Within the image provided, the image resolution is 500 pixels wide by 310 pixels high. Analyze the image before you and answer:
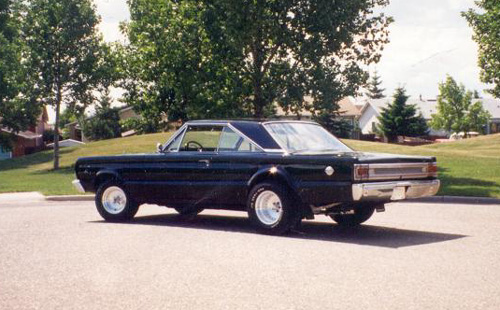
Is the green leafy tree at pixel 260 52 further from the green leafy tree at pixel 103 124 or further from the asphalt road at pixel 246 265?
the green leafy tree at pixel 103 124

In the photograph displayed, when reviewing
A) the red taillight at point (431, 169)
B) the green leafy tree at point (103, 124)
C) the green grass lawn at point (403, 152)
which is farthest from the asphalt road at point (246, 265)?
the green leafy tree at point (103, 124)

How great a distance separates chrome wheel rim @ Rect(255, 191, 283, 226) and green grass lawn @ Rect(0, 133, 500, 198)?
8022mm

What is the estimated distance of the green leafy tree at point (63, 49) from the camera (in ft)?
128

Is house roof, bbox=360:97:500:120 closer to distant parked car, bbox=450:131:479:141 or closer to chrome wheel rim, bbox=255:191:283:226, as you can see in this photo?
distant parked car, bbox=450:131:479:141

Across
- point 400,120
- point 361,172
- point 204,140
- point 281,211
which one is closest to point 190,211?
point 204,140

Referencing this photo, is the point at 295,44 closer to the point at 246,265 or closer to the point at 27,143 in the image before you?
the point at 246,265

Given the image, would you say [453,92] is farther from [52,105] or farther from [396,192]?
[396,192]

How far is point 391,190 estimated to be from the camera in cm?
951

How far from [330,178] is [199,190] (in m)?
2.46

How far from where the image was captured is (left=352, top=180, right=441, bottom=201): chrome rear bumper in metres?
9.21

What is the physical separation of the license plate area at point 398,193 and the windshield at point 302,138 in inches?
55.3

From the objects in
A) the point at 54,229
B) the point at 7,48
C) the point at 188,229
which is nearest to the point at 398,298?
the point at 188,229

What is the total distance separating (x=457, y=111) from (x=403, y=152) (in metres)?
46.0

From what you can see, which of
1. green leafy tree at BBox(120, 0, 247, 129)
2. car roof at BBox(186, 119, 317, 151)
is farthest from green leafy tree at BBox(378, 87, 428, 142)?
car roof at BBox(186, 119, 317, 151)
